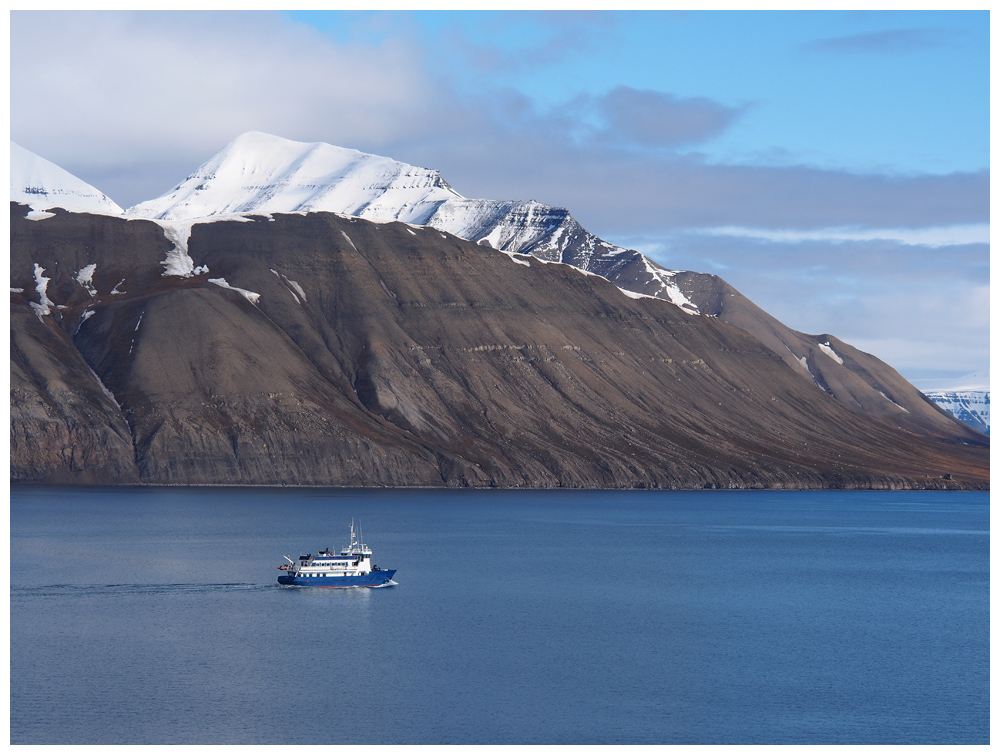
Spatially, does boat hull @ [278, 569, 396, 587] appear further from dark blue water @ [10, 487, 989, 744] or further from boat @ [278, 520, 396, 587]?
dark blue water @ [10, 487, 989, 744]

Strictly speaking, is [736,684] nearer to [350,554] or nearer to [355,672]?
[355,672]

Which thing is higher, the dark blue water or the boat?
the boat

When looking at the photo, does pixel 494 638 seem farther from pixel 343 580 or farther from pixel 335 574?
pixel 335 574

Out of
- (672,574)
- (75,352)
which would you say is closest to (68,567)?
(672,574)

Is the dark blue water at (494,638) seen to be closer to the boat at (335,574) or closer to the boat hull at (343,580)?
the boat hull at (343,580)

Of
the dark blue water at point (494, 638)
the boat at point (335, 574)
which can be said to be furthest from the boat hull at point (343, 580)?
the dark blue water at point (494, 638)

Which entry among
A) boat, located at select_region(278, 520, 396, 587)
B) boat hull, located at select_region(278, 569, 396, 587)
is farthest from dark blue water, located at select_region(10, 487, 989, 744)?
boat, located at select_region(278, 520, 396, 587)
